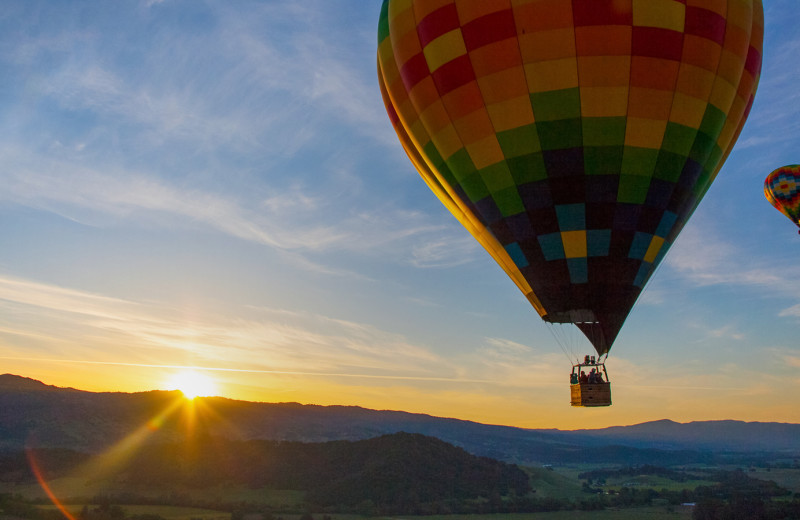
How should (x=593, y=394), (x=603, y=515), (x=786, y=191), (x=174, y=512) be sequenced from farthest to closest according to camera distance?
(x=603, y=515) < (x=174, y=512) < (x=786, y=191) < (x=593, y=394)

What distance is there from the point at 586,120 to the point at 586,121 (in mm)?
22

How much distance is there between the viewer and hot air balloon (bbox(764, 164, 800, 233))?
30.8 meters

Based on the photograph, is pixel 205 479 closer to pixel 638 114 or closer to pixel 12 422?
pixel 12 422

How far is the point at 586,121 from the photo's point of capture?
13539 mm

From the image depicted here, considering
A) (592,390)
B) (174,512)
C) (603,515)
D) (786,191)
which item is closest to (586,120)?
(592,390)

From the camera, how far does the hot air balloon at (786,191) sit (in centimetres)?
3081

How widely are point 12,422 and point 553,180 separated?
310 feet

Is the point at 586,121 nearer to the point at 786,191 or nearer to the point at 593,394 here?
the point at 593,394

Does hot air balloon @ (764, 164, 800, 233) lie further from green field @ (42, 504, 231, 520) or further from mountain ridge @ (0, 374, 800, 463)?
mountain ridge @ (0, 374, 800, 463)

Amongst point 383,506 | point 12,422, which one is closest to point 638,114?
point 383,506

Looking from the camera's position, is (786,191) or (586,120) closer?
(586,120)

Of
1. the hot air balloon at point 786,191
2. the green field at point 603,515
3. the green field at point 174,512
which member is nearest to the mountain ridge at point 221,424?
the green field at point 174,512

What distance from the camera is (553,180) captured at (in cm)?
1383

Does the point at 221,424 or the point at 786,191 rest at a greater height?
the point at 786,191
